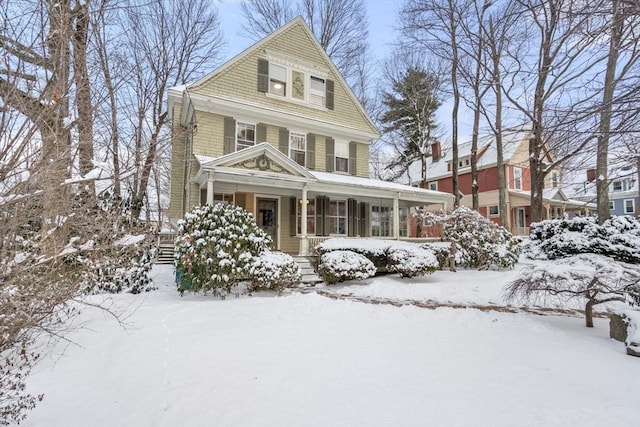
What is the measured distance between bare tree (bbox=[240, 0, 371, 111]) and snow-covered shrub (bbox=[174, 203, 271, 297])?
17.3 m

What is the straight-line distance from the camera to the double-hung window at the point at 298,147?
13.5 metres

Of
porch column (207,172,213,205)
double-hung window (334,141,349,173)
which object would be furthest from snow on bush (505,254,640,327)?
double-hung window (334,141,349,173)

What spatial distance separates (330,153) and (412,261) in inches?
263

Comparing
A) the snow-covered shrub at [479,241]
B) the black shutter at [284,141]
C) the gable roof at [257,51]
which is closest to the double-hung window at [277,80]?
the gable roof at [257,51]

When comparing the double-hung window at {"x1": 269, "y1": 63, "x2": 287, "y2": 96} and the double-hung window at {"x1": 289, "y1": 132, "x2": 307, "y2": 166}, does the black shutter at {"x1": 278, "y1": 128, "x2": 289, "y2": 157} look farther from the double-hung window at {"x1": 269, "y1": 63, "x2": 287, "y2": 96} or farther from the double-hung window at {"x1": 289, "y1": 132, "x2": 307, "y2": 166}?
the double-hung window at {"x1": 269, "y1": 63, "x2": 287, "y2": 96}

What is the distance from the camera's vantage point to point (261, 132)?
12719 millimetres

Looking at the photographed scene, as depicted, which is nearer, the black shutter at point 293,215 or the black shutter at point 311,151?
the black shutter at point 293,215

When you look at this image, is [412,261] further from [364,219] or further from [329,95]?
[329,95]

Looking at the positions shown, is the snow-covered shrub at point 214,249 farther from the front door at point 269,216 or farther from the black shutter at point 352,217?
the black shutter at point 352,217

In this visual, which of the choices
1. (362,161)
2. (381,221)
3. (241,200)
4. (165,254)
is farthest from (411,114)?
(165,254)

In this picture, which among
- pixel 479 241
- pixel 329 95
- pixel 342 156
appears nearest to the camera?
pixel 479 241

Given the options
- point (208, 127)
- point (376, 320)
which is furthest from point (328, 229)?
point (376, 320)

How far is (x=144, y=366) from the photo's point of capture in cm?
392

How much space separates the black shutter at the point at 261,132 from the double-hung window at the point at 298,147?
3.74ft
